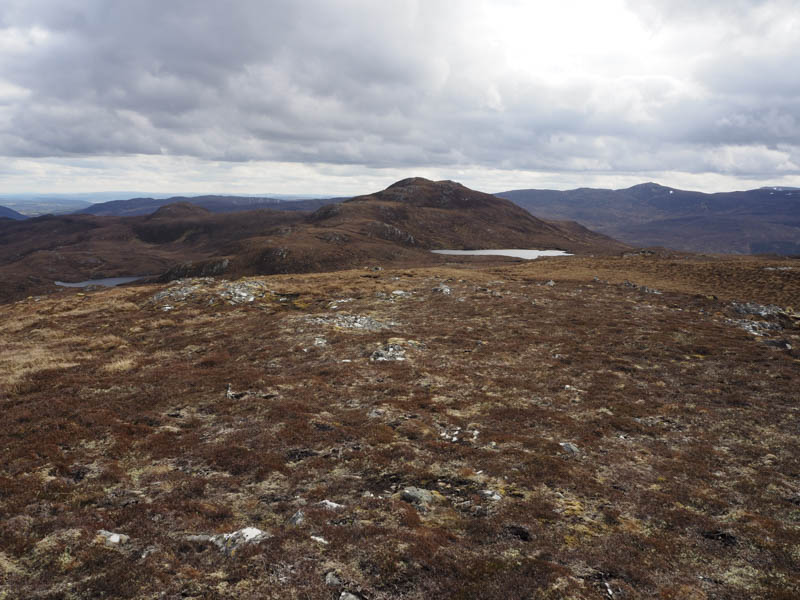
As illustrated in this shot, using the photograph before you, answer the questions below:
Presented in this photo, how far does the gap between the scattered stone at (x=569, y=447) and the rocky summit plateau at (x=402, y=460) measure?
264mm

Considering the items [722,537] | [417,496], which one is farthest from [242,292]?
[722,537]

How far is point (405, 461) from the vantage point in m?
14.6

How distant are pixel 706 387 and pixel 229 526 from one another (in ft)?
79.1

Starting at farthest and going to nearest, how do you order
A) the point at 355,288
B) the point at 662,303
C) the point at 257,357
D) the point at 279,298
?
the point at 355,288, the point at 279,298, the point at 662,303, the point at 257,357

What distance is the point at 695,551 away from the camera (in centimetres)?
1005

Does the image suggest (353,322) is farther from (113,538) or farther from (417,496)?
(113,538)

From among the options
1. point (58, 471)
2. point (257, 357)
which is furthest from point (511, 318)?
point (58, 471)

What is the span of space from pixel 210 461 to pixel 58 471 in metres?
4.63

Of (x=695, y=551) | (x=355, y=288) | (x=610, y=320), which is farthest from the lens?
(x=355, y=288)

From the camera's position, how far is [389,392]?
21.3m

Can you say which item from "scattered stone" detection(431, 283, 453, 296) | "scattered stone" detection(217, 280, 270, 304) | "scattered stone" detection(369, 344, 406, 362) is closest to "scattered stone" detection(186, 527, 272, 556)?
"scattered stone" detection(369, 344, 406, 362)

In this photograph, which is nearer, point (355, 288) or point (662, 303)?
point (662, 303)

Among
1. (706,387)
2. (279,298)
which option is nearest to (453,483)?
(706,387)

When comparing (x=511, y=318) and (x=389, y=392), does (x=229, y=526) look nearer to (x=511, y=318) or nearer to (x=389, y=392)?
(x=389, y=392)
